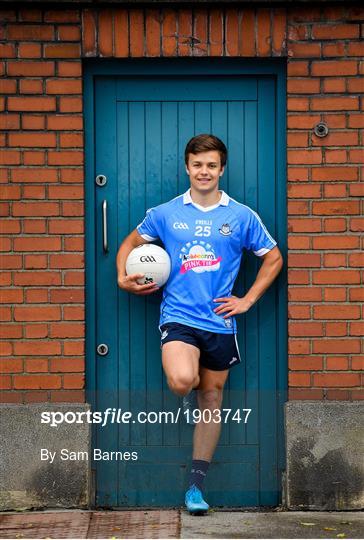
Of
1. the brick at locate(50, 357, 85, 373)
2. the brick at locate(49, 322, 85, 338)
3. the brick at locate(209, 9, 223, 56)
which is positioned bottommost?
the brick at locate(50, 357, 85, 373)

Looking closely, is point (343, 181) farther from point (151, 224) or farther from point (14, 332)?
point (14, 332)

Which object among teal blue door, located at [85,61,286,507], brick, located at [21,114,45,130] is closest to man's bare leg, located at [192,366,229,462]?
teal blue door, located at [85,61,286,507]

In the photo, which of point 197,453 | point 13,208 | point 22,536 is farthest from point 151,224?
point 22,536

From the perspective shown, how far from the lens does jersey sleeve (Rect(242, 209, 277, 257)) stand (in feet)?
21.3

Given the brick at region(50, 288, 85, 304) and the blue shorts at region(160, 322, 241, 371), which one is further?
the brick at region(50, 288, 85, 304)

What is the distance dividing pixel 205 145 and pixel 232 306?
3.12ft

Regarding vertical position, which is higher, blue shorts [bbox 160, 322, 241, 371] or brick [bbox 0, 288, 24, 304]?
brick [bbox 0, 288, 24, 304]

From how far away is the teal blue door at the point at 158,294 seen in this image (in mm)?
6719

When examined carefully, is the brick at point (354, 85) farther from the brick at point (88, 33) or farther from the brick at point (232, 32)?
the brick at point (88, 33)

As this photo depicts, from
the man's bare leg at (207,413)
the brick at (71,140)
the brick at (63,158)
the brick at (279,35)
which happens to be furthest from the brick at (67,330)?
the brick at (279,35)

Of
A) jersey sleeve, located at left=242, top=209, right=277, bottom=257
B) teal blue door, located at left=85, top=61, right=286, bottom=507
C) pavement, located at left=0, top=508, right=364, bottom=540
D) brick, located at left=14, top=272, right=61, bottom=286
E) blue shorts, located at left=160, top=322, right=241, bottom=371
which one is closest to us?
pavement, located at left=0, top=508, right=364, bottom=540

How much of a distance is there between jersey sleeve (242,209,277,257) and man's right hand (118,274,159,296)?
0.61 meters

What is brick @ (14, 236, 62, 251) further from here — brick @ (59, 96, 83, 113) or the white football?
brick @ (59, 96, 83, 113)

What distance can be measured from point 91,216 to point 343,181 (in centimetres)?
153
